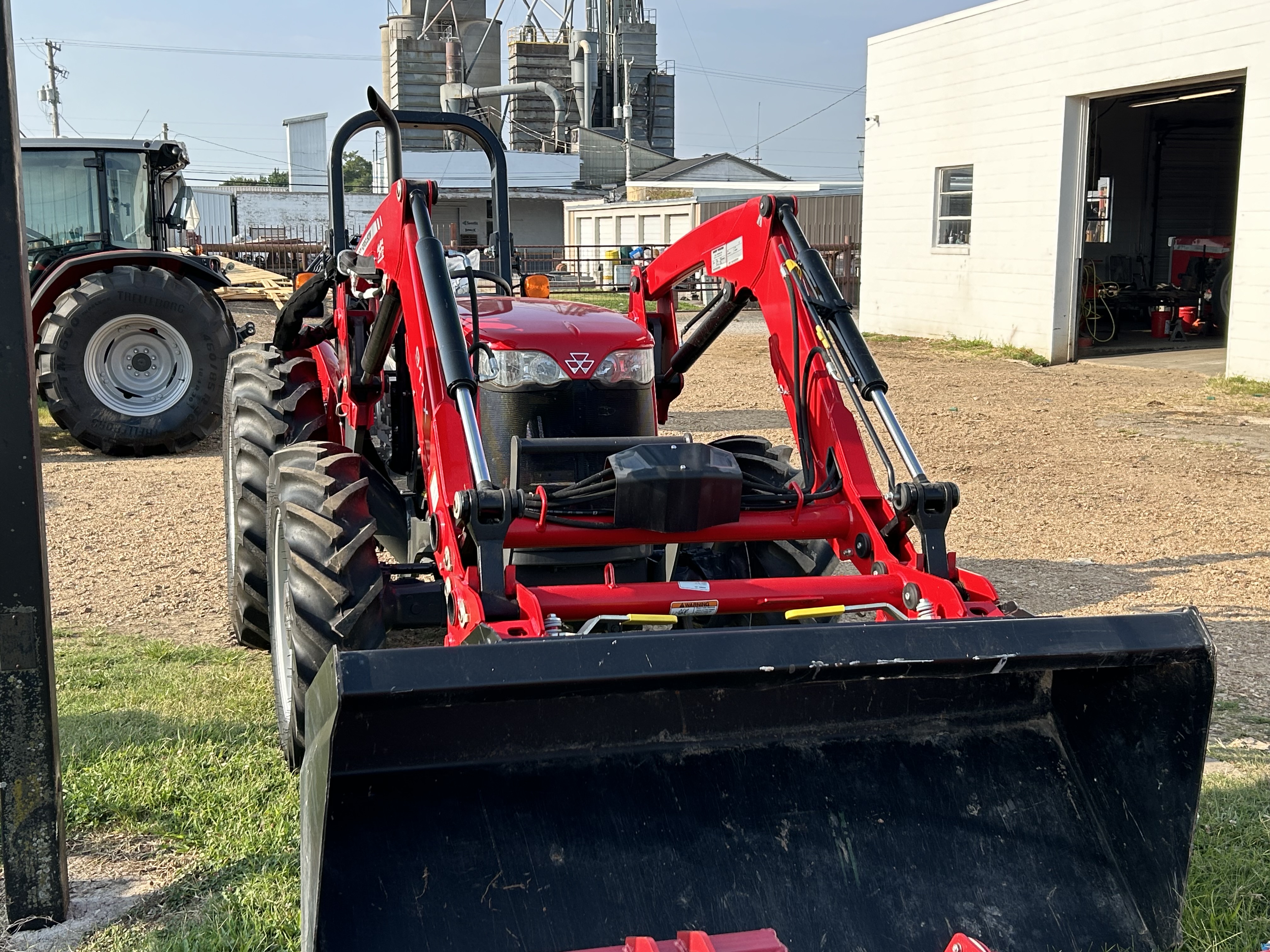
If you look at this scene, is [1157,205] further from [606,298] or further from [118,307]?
[118,307]

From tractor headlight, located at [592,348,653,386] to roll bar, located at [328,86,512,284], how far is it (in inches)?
38.6

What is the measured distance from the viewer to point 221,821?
3.48 metres

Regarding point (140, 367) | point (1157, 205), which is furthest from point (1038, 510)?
point (1157, 205)

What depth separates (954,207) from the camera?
59.2 ft

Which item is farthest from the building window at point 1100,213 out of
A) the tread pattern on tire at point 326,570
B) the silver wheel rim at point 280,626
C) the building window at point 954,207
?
the tread pattern on tire at point 326,570

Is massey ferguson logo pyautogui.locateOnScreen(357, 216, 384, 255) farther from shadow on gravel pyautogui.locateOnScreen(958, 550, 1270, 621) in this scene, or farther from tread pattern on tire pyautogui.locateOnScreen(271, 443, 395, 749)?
shadow on gravel pyautogui.locateOnScreen(958, 550, 1270, 621)

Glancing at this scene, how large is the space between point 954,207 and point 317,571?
634 inches

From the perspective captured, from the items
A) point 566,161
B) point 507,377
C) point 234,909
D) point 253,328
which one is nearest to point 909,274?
point 253,328

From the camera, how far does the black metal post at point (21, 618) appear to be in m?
2.85

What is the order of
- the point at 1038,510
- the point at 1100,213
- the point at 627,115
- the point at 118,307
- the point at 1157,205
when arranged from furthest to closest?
the point at 627,115 < the point at 1157,205 < the point at 1100,213 < the point at 118,307 < the point at 1038,510

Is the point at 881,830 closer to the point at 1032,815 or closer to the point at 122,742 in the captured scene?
the point at 1032,815

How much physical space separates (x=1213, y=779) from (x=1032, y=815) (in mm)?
1205

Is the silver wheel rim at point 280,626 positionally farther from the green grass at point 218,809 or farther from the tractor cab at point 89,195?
the tractor cab at point 89,195

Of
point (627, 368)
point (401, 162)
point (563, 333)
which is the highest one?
point (401, 162)
